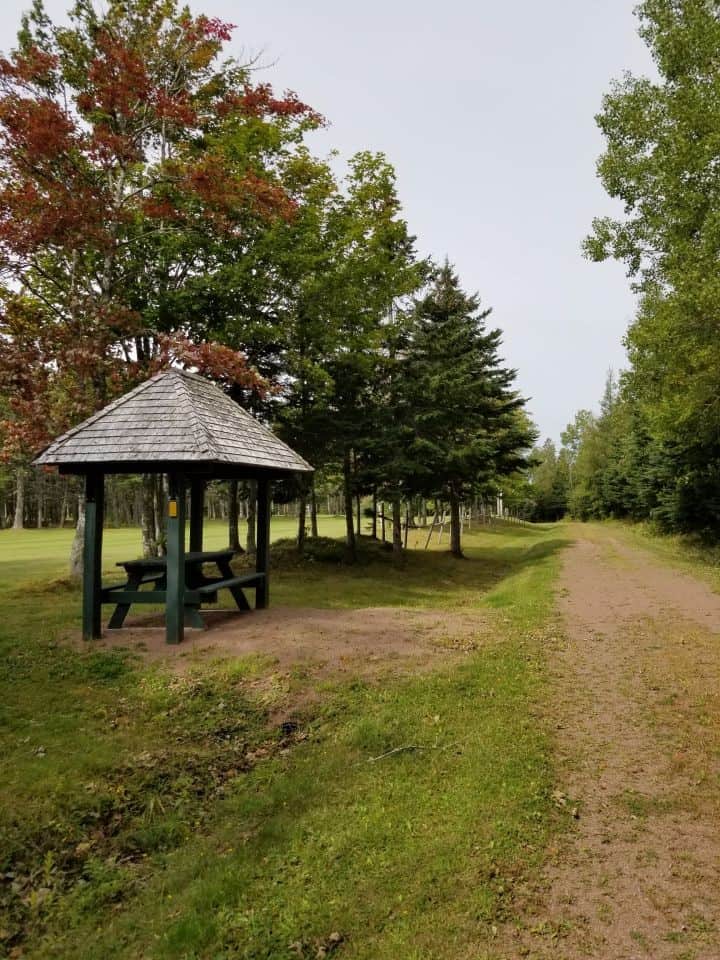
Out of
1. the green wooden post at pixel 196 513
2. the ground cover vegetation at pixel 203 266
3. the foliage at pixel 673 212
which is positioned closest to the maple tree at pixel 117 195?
the ground cover vegetation at pixel 203 266

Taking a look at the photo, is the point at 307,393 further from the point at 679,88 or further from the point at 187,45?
the point at 679,88

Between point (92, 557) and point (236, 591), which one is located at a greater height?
point (92, 557)

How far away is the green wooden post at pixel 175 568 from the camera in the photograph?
9469 millimetres

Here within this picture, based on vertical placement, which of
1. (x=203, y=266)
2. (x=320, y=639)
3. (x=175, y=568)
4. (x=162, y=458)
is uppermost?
(x=203, y=266)

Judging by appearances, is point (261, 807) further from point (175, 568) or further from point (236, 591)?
point (236, 591)

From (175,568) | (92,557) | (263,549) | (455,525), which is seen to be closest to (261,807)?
(175,568)

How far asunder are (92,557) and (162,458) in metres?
2.11

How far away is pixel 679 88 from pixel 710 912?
2064 centimetres

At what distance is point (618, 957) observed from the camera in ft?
10.2

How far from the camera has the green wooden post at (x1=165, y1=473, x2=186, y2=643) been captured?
373 inches

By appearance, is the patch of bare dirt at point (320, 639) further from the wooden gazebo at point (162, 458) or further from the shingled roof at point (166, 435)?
the shingled roof at point (166, 435)

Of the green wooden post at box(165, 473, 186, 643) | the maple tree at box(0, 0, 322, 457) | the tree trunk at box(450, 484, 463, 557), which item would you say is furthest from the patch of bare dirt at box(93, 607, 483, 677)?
the tree trunk at box(450, 484, 463, 557)

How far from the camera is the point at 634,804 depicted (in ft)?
15.2

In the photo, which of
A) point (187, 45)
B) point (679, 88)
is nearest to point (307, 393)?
point (187, 45)
